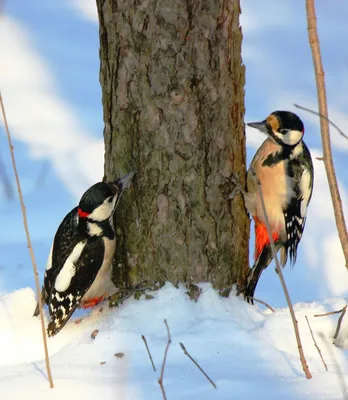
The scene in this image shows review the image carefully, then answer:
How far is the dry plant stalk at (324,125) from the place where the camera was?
2.54 m

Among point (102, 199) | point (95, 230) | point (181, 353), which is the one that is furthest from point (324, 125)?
point (95, 230)

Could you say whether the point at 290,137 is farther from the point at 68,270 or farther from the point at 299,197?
the point at 68,270

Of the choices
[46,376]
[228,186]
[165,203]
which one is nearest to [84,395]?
[46,376]

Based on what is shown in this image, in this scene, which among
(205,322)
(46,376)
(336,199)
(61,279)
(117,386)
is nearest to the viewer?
(336,199)

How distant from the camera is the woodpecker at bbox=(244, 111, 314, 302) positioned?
12.7 feet

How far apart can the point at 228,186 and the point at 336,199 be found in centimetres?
106

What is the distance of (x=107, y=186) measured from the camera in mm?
3602

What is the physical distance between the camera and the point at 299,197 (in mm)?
4016

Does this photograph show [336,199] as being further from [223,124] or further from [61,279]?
[61,279]

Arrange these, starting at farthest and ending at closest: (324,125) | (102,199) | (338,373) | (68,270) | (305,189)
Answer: (305,189) → (68,270) → (102,199) → (338,373) → (324,125)

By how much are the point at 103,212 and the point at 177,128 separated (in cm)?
66

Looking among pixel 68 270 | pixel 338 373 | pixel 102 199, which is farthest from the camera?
pixel 68 270

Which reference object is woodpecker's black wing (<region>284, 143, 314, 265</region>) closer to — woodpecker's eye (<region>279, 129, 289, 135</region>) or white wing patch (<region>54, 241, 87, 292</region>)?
woodpecker's eye (<region>279, 129, 289, 135</region>)

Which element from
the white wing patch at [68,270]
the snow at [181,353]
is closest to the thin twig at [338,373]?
the snow at [181,353]
